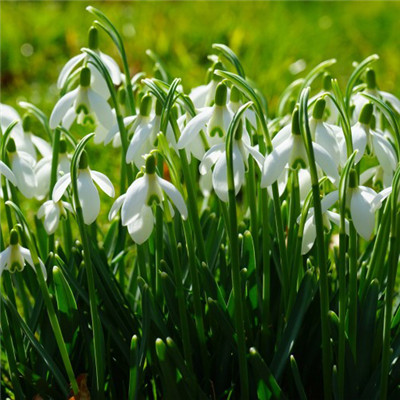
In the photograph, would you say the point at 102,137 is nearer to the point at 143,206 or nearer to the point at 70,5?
the point at 143,206

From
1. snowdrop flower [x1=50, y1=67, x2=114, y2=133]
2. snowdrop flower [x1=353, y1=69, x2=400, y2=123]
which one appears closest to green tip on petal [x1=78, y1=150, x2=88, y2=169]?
snowdrop flower [x1=50, y1=67, x2=114, y2=133]

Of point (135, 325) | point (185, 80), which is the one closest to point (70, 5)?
point (185, 80)

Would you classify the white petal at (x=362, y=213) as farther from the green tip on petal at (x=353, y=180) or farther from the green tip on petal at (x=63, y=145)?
the green tip on petal at (x=63, y=145)

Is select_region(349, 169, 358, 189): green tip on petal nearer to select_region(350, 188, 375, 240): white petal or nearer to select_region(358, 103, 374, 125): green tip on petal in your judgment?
select_region(350, 188, 375, 240): white petal

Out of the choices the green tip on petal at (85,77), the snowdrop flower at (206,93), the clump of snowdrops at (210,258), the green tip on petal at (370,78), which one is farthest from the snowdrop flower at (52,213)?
the green tip on petal at (370,78)

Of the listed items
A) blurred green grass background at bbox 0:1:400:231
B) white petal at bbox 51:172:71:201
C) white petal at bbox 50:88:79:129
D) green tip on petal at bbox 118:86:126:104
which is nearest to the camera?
white petal at bbox 51:172:71:201

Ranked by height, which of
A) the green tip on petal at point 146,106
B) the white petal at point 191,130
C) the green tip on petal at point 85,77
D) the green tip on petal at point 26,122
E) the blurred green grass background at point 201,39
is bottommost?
the white petal at point 191,130
